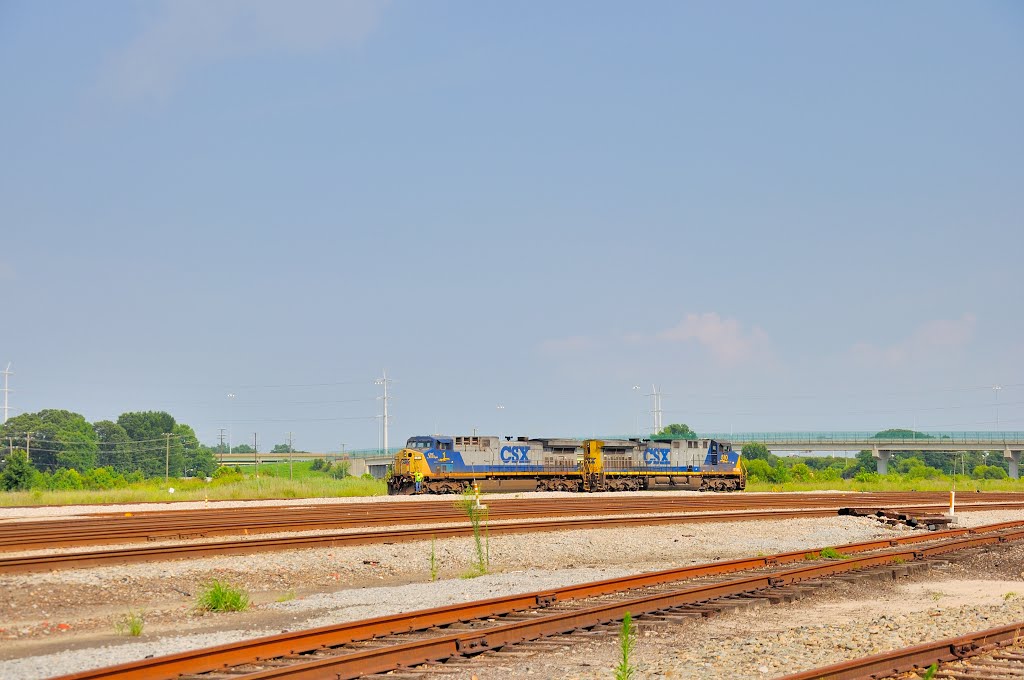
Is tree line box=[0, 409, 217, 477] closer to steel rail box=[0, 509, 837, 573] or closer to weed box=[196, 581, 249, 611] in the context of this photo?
steel rail box=[0, 509, 837, 573]

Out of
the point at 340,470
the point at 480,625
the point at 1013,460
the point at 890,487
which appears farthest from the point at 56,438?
the point at 480,625

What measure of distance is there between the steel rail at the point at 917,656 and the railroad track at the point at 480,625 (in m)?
3.34

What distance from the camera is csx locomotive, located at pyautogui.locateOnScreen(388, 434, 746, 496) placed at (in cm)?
4403

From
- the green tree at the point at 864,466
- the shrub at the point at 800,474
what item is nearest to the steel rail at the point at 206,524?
the shrub at the point at 800,474

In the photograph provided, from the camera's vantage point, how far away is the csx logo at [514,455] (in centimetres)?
4681

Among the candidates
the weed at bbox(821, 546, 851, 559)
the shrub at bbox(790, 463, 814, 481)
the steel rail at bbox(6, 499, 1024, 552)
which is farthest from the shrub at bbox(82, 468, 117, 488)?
the weed at bbox(821, 546, 851, 559)

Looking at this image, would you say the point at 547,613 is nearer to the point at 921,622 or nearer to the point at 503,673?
the point at 503,673

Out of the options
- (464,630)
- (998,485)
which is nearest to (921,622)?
(464,630)

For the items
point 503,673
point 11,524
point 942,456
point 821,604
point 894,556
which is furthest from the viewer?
point 942,456

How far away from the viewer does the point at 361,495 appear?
44.7m

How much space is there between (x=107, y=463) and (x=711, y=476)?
5015 inches

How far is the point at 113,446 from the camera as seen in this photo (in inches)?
6324

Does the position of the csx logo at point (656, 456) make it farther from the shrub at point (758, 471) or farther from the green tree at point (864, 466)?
the green tree at point (864, 466)

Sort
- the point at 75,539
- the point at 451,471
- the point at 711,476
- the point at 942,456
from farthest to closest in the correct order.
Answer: the point at 942,456, the point at 711,476, the point at 451,471, the point at 75,539
